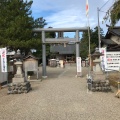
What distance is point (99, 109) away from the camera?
886cm

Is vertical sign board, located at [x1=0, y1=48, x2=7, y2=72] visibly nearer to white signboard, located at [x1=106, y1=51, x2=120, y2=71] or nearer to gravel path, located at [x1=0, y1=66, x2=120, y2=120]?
gravel path, located at [x1=0, y1=66, x2=120, y2=120]

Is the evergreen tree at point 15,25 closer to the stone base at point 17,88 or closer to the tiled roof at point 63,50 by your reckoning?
the stone base at point 17,88

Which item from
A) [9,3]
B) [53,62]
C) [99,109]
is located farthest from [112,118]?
[53,62]

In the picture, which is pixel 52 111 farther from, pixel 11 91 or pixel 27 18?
pixel 27 18

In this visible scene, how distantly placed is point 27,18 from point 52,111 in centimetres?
1495

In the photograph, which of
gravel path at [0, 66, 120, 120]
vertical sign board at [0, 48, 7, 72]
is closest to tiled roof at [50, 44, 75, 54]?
vertical sign board at [0, 48, 7, 72]

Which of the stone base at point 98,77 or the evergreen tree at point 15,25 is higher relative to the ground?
the evergreen tree at point 15,25

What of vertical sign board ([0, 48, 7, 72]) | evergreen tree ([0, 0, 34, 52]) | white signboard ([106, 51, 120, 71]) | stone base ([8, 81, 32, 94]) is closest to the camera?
stone base ([8, 81, 32, 94])

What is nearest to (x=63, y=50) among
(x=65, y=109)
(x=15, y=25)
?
(x=15, y=25)

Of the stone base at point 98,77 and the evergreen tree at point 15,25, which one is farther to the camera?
the evergreen tree at point 15,25

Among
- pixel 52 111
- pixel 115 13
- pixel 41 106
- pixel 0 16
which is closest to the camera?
pixel 52 111

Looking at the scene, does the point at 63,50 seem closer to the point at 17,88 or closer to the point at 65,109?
the point at 17,88

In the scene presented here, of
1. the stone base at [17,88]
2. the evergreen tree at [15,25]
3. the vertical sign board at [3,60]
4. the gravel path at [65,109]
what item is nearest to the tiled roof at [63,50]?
the evergreen tree at [15,25]

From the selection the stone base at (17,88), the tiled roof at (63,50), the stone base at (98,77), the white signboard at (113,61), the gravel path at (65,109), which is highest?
the tiled roof at (63,50)
